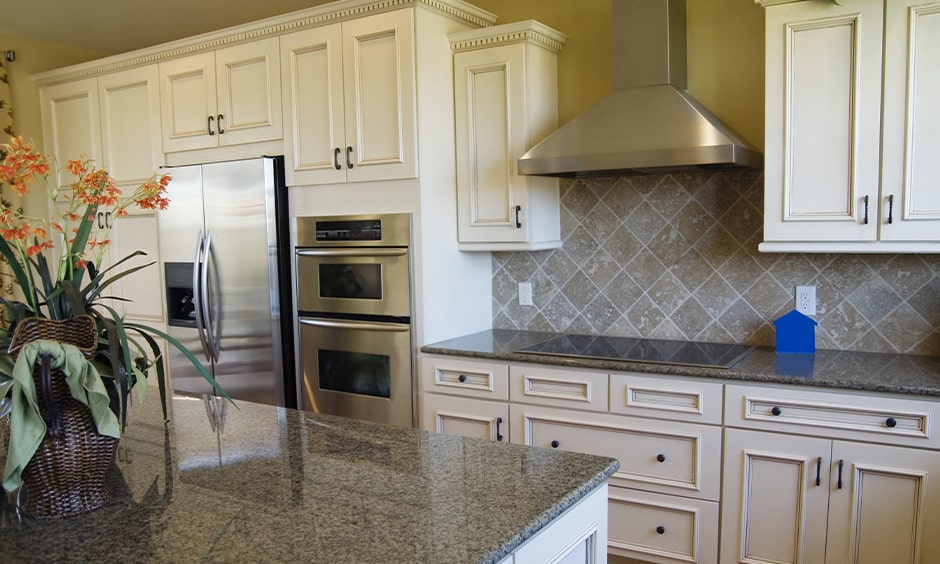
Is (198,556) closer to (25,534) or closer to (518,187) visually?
(25,534)

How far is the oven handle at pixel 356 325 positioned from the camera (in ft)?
10.6

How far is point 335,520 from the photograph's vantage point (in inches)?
50.8

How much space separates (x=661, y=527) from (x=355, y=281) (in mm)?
1646

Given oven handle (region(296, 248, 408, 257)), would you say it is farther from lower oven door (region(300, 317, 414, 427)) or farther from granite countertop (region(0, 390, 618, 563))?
granite countertop (region(0, 390, 618, 563))

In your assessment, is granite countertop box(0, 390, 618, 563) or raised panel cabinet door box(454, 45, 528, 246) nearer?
granite countertop box(0, 390, 618, 563)

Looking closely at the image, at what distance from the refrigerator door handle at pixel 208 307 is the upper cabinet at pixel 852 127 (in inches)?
100

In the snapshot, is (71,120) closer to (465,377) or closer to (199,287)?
(199,287)

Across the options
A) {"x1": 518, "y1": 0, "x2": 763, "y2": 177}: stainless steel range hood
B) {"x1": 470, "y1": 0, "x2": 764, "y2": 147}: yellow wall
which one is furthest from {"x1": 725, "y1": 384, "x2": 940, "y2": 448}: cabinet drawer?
{"x1": 470, "y1": 0, "x2": 764, "y2": 147}: yellow wall

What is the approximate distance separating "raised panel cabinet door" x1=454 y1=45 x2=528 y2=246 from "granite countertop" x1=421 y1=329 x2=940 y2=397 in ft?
1.90

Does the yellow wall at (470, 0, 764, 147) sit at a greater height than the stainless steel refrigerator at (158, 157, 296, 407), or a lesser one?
greater

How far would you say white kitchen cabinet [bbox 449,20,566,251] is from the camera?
128 inches

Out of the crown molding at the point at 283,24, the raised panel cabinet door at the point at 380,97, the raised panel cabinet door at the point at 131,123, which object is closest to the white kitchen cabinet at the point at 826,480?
the raised panel cabinet door at the point at 380,97

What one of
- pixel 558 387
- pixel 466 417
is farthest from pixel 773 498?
pixel 466 417

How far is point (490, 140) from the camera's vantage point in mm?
3311
